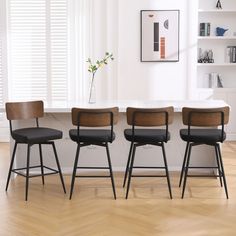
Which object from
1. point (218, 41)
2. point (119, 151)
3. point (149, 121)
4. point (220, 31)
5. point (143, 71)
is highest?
point (220, 31)

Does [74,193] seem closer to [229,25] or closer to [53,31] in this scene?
[53,31]

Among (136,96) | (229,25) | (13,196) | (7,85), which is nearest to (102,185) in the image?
(13,196)

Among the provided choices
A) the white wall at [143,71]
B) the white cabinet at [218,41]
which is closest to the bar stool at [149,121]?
the white wall at [143,71]

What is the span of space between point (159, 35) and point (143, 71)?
58 cm

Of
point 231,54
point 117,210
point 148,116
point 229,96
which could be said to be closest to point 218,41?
point 231,54

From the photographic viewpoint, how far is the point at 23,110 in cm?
564

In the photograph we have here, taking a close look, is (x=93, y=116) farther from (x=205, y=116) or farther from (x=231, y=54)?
(x=231, y=54)

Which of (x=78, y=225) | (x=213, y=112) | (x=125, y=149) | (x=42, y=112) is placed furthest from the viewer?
(x=125, y=149)

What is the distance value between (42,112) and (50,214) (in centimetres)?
132

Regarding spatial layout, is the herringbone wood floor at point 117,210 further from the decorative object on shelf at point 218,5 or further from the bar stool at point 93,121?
the decorative object on shelf at point 218,5

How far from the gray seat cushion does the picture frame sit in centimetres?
311

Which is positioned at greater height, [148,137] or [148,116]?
[148,116]

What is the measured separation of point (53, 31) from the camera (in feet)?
27.3

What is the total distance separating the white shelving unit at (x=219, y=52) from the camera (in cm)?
836
